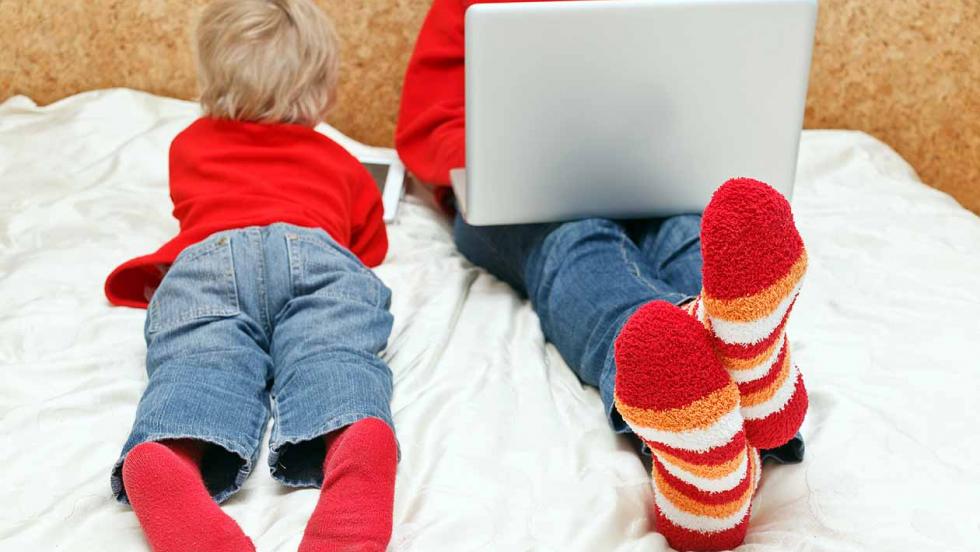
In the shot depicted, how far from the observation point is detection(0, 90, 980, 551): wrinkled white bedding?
2.77 feet

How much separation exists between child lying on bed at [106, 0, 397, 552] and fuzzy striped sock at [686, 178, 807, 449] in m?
0.30

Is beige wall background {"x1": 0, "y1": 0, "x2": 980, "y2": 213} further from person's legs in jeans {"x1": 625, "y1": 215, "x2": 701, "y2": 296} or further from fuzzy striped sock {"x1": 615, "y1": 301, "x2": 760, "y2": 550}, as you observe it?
fuzzy striped sock {"x1": 615, "y1": 301, "x2": 760, "y2": 550}

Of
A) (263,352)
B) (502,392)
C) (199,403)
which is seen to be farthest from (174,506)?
(502,392)

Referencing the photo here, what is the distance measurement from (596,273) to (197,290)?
16.4 inches

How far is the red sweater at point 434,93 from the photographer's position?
1.50m

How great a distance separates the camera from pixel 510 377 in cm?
110

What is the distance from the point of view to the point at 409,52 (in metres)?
1.88

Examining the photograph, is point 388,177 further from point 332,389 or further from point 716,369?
point 716,369

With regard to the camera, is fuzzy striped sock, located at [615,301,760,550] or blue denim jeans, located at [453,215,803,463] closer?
fuzzy striped sock, located at [615,301,760,550]

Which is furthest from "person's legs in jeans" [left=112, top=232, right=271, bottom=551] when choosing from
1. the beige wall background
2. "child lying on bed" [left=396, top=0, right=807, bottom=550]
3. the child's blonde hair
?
the beige wall background

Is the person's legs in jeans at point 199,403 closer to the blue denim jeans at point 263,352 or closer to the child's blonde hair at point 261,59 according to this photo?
the blue denim jeans at point 263,352

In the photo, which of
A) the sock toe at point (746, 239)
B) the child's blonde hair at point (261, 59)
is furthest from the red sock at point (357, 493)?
the child's blonde hair at point (261, 59)

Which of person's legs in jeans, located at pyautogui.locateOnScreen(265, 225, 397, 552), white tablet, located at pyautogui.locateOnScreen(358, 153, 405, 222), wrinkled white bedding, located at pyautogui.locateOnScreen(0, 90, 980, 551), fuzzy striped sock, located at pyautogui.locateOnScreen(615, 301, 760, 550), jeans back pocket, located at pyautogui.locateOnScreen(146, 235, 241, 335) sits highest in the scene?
fuzzy striped sock, located at pyautogui.locateOnScreen(615, 301, 760, 550)

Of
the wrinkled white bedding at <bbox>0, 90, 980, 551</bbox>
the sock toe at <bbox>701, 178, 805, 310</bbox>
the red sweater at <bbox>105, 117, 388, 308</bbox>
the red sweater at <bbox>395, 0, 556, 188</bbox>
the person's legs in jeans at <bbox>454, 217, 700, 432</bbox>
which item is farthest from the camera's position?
the red sweater at <bbox>395, 0, 556, 188</bbox>
